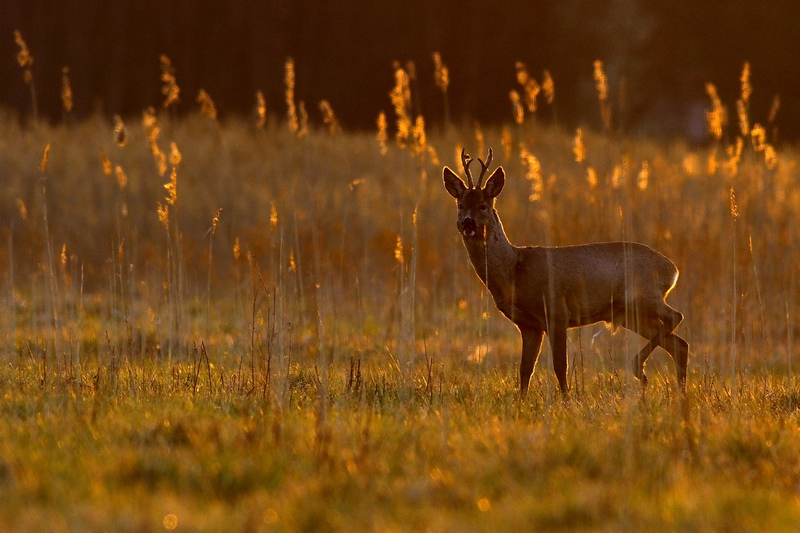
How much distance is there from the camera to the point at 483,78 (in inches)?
1197

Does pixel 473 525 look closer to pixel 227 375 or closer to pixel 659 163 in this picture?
pixel 227 375

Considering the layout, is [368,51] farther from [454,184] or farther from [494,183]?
[494,183]

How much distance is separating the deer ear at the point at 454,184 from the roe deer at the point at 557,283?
22 millimetres

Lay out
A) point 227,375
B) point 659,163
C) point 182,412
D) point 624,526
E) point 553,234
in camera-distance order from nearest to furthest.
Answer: point 624,526 < point 182,412 < point 227,375 < point 553,234 < point 659,163

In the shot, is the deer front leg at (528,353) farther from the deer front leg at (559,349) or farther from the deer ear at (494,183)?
the deer ear at (494,183)

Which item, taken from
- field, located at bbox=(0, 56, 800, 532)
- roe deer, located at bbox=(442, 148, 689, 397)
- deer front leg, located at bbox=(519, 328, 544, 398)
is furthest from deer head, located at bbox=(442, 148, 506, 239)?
deer front leg, located at bbox=(519, 328, 544, 398)

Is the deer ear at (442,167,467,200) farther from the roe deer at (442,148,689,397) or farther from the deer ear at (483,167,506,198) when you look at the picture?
the deer ear at (483,167,506,198)

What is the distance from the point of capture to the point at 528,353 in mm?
7301

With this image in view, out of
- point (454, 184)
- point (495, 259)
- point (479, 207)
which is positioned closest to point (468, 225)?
point (479, 207)

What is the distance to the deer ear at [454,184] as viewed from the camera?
7.53 meters

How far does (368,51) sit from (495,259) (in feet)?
76.0

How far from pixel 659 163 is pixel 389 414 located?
12.4 m

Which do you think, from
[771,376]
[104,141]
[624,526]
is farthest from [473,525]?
[104,141]

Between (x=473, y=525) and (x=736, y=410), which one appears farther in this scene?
(x=736, y=410)
